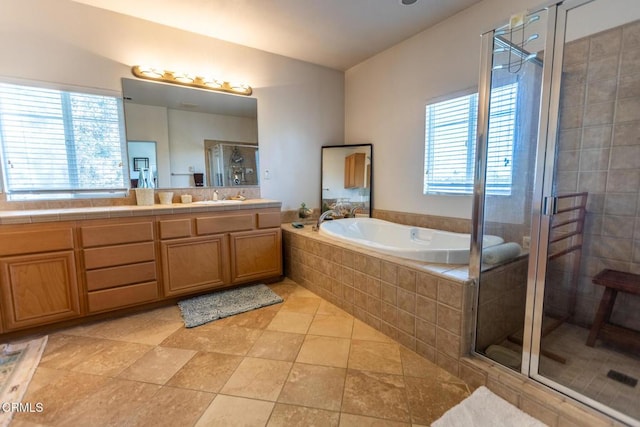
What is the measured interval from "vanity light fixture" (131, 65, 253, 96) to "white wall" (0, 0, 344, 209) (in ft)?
0.25

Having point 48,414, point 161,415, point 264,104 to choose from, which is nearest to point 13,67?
point 264,104

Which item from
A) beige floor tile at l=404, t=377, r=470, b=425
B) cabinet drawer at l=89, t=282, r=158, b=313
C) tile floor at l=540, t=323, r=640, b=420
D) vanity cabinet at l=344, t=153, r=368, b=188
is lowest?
beige floor tile at l=404, t=377, r=470, b=425

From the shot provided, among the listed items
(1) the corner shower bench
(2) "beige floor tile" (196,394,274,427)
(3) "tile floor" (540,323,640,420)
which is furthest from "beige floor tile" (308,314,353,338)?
(1) the corner shower bench

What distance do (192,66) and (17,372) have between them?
276 cm

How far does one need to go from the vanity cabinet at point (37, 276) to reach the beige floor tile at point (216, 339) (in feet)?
2.79

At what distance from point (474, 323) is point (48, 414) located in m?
2.24

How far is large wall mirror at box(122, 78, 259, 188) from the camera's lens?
2678 mm

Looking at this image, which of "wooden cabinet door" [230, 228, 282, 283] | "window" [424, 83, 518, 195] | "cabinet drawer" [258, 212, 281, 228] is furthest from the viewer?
"cabinet drawer" [258, 212, 281, 228]

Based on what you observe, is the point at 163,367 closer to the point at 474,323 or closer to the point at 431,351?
the point at 431,351

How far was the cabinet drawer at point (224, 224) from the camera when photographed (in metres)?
2.58

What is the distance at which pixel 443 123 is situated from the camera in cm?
274

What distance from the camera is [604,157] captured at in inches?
72.8

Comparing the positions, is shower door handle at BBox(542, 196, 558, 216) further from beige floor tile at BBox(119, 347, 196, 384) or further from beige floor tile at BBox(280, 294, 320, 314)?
beige floor tile at BBox(119, 347, 196, 384)

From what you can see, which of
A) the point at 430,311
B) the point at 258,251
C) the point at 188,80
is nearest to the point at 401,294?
the point at 430,311
